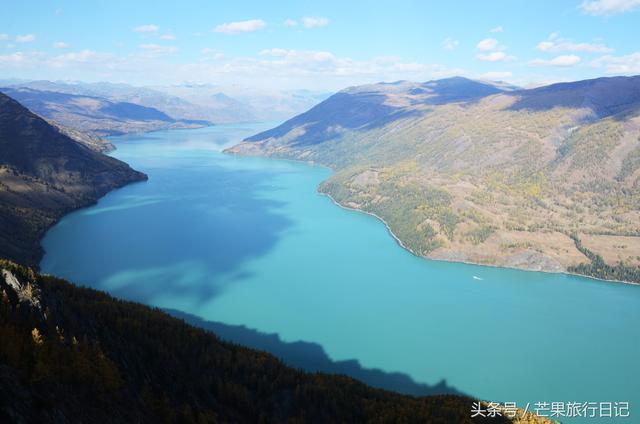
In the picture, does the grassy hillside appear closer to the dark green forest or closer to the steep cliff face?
the steep cliff face

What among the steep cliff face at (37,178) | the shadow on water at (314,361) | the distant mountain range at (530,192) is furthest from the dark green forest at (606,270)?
the steep cliff face at (37,178)

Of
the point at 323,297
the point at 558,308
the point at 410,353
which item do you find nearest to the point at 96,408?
the point at 410,353

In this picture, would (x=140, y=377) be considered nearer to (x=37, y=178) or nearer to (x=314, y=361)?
(x=314, y=361)

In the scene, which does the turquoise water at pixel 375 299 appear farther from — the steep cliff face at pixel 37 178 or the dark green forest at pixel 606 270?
the steep cliff face at pixel 37 178

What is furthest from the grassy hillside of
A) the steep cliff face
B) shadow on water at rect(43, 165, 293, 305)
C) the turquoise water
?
the steep cliff face

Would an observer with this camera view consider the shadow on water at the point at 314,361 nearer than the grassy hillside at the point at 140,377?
No

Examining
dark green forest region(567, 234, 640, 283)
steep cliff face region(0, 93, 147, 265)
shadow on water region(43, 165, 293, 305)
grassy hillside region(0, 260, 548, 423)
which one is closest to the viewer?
grassy hillside region(0, 260, 548, 423)
